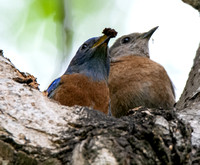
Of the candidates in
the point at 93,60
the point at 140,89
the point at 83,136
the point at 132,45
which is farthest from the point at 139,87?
the point at 83,136

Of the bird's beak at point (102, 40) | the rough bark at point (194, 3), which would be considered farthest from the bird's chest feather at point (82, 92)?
the rough bark at point (194, 3)

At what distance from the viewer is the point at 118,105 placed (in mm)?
6727

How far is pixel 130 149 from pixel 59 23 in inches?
82.9

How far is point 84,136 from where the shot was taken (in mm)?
2703

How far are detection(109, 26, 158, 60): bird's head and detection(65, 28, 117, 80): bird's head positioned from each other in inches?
85.7

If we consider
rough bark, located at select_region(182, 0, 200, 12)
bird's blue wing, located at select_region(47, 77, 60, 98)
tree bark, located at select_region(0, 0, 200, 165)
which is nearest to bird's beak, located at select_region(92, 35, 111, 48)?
bird's blue wing, located at select_region(47, 77, 60, 98)

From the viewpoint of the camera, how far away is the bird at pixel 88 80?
16.4ft

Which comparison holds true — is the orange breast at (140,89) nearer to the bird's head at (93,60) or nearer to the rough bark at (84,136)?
the bird's head at (93,60)

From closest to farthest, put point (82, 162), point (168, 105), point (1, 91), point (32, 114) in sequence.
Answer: point (82, 162), point (32, 114), point (1, 91), point (168, 105)

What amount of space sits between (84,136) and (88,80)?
2.72 metres

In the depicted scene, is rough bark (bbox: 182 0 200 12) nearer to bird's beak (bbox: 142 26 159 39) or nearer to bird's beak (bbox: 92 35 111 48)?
bird's beak (bbox: 92 35 111 48)

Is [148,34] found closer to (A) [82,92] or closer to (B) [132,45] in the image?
(B) [132,45]

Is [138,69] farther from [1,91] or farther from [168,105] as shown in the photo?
[1,91]

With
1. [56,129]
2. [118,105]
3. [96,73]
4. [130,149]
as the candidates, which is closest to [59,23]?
[96,73]
